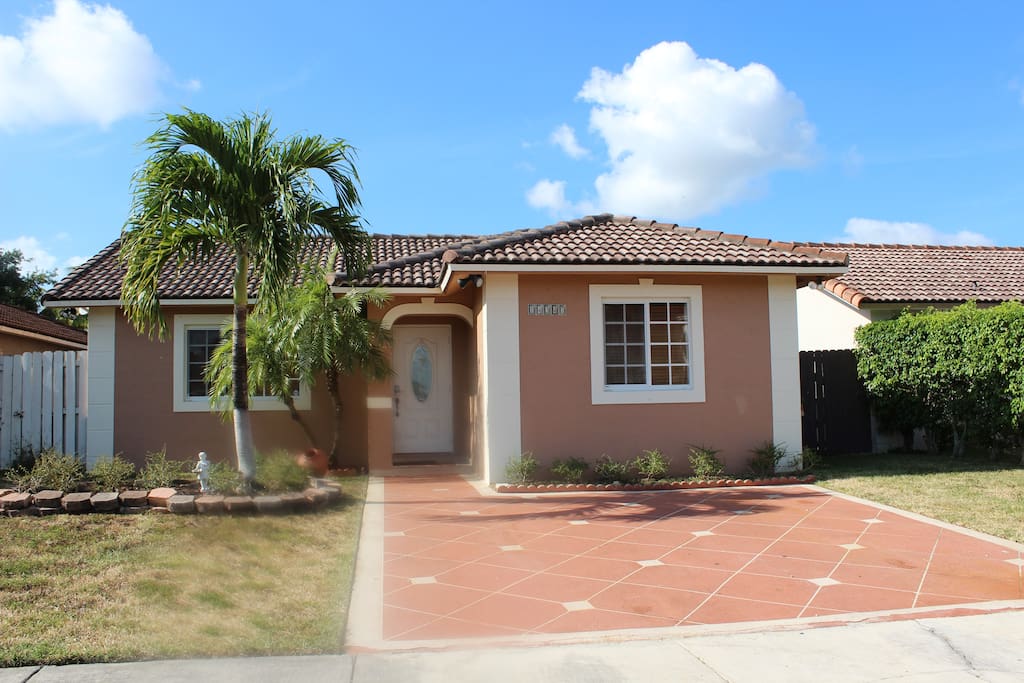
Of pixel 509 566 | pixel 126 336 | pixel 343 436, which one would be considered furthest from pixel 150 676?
pixel 126 336

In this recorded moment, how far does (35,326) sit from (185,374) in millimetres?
10649

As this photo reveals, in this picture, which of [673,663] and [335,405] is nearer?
[673,663]

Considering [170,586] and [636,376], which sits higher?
[636,376]

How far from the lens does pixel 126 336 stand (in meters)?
13.1

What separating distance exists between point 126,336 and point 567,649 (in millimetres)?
11110

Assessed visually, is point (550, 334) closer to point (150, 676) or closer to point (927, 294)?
point (150, 676)

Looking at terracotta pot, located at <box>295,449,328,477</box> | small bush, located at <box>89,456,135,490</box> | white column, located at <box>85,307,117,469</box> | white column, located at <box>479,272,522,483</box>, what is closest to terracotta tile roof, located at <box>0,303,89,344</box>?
white column, located at <box>85,307,117,469</box>

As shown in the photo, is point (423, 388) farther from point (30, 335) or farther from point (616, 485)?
point (30, 335)

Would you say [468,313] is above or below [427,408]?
above

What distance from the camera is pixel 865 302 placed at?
15047 mm

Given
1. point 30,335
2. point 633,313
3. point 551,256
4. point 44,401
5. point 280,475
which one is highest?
point 551,256

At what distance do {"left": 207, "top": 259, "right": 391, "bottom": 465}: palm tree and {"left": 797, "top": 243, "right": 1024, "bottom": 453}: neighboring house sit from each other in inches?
334

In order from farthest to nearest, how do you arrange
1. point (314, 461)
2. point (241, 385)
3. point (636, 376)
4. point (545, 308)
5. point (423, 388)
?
point (423, 388) < point (314, 461) < point (636, 376) < point (545, 308) < point (241, 385)

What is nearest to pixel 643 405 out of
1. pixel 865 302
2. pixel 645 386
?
pixel 645 386
